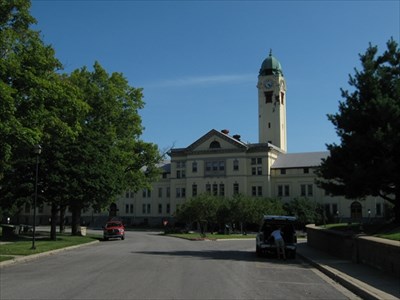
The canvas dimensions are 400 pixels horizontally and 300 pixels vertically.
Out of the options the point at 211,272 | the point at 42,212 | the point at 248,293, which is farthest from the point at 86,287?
the point at 42,212

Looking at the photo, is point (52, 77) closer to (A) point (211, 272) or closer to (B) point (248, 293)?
(A) point (211, 272)

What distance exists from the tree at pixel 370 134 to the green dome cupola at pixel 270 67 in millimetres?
78712

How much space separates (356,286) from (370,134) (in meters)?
12.9

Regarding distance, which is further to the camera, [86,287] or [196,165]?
[196,165]

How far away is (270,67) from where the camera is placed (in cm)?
10519

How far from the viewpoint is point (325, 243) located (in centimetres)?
2777

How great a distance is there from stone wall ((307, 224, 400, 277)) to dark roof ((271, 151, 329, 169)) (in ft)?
191

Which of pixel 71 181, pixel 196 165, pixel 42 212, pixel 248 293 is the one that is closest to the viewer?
pixel 248 293

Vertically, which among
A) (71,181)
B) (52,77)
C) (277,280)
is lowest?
(277,280)

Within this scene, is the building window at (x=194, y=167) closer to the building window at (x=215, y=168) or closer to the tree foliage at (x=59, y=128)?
the building window at (x=215, y=168)

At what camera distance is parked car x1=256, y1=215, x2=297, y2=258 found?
2381 centimetres

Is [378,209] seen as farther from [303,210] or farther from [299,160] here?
[299,160]

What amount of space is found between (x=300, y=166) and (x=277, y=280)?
241 ft

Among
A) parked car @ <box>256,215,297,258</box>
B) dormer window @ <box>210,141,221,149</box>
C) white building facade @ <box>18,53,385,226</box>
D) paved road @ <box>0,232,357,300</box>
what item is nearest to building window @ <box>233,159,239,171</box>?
white building facade @ <box>18,53,385,226</box>
